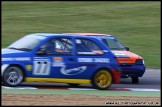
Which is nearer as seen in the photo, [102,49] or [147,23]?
[102,49]

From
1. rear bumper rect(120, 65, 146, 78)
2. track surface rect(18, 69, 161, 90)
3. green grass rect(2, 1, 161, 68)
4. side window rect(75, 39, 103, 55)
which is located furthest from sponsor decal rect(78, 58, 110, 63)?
green grass rect(2, 1, 161, 68)

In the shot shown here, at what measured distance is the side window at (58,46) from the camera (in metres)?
14.7

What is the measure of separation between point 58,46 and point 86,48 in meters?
0.79

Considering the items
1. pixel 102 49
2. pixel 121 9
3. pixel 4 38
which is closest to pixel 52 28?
pixel 4 38

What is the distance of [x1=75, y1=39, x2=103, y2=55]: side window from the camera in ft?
49.6

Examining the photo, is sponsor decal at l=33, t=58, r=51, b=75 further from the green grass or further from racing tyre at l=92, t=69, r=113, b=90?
the green grass

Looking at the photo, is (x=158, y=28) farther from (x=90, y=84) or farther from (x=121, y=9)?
(x=90, y=84)

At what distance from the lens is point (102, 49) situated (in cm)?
1541

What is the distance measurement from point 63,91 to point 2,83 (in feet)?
4.94

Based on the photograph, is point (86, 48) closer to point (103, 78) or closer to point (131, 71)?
point (103, 78)

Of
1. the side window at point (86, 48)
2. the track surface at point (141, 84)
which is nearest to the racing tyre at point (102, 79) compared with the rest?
the side window at point (86, 48)

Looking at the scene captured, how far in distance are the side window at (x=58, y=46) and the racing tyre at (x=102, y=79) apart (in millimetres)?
956

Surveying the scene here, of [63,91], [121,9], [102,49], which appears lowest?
[63,91]

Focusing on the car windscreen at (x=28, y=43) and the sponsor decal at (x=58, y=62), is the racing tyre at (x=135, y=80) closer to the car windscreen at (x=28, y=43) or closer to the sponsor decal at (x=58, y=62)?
the sponsor decal at (x=58, y=62)
